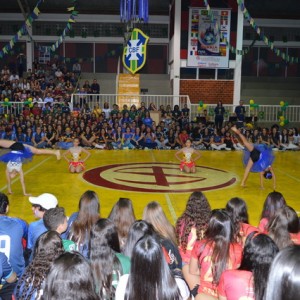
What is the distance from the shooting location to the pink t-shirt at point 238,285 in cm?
275

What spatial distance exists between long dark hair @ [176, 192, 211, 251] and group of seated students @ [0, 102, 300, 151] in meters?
12.8

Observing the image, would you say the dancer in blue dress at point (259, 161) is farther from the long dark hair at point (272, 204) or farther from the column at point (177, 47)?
the column at point (177, 47)

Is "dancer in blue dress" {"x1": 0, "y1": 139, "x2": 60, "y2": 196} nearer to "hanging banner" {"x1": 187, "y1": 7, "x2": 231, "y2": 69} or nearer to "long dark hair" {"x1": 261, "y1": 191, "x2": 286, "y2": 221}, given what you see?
"long dark hair" {"x1": 261, "y1": 191, "x2": 286, "y2": 221}

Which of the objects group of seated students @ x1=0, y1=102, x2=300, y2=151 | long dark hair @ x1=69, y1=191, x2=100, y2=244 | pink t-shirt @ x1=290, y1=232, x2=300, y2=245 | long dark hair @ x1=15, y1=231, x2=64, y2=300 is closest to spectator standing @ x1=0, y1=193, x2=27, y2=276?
long dark hair @ x1=69, y1=191, x2=100, y2=244

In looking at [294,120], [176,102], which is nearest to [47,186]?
[176,102]

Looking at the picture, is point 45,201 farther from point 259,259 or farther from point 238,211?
point 259,259

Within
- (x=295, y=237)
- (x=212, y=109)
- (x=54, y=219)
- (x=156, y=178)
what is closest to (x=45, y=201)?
(x=54, y=219)

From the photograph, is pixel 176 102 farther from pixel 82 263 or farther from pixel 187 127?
pixel 82 263

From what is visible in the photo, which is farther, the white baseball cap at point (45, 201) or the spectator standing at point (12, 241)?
the white baseball cap at point (45, 201)

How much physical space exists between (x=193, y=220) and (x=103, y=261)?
6.06 ft

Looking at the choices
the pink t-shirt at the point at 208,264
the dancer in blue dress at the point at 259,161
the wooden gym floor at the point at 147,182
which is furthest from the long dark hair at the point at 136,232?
the dancer in blue dress at the point at 259,161

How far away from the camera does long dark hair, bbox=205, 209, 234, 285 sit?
356cm

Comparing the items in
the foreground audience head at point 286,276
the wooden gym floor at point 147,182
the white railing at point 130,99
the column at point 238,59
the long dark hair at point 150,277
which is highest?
the column at point 238,59

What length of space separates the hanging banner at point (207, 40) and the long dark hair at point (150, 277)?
863 inches
